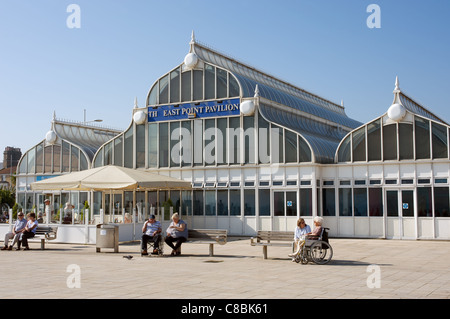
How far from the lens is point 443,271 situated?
45.8ft

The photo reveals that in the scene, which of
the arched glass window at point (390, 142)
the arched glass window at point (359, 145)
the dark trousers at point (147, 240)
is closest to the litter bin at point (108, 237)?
the dark trousers at point (147, 240)

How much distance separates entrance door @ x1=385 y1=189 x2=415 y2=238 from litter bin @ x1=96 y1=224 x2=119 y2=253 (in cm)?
1288

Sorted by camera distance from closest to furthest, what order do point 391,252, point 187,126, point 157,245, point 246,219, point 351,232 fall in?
point 157,245 < point 391,252 < point 351,232 < point 246,219 < point 187,126

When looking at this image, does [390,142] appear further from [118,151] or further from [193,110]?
[118,151]

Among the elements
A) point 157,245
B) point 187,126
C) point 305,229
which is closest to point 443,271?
point 305,229

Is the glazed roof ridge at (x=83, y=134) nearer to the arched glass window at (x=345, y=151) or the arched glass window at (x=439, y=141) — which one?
the arched glass window at (x=345, y=151)

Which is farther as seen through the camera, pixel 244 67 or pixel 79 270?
pixel 244 67

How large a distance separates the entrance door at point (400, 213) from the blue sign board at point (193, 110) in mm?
8818

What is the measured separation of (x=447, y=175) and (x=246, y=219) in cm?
976

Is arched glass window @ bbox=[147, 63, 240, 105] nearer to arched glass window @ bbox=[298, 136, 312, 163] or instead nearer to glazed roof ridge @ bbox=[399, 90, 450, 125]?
arched glass window @ bbox=[298, 136, 312, 163]

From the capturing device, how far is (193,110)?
98.9 ft

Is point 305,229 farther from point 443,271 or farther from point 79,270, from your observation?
point 79,270

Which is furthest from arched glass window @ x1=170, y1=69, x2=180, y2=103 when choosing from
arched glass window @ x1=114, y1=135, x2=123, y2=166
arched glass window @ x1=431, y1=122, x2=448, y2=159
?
arched glass window @ x1=431, y1=122, x2=448, y2=159

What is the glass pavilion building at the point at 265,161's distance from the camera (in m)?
25.6
